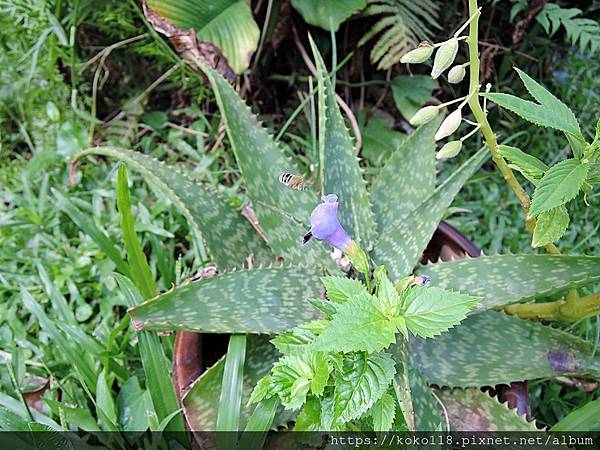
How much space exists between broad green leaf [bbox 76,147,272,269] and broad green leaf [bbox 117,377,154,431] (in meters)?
0.33

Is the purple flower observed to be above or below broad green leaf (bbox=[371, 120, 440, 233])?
above

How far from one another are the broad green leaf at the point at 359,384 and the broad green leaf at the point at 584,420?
0.41 metres

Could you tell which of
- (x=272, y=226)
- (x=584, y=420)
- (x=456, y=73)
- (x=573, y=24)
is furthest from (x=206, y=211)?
(x=573, y=24)

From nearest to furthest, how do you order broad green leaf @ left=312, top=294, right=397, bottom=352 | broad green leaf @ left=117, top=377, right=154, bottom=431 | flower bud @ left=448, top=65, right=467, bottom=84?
broad green leaf @ left=312, top=294, right=397, bottom=352 → flower bud @ left=448, top=65, right=467, bottom=84 → broad green leaf @ left=117, top=377, right=154, bottom=431

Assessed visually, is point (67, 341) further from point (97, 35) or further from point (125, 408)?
point (97, 35)

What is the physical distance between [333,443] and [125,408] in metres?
0.47

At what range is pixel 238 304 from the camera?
0.85 meters

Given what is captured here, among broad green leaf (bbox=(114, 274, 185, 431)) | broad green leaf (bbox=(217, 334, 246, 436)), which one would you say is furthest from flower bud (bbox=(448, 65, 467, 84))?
broad green leaf (bbox=(114, 274, 185, 431))

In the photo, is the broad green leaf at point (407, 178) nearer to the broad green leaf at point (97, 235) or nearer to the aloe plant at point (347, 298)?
the aloe plant at point (347, 298)

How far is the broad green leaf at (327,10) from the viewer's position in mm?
1359

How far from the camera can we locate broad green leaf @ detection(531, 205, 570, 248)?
0.72 meters

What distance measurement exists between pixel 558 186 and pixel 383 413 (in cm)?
31

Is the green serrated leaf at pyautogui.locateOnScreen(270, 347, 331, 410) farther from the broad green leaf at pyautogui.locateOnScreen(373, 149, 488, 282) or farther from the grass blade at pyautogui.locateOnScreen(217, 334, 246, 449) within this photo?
the broad green leaf at pyautogui.locateOnScreen(373, 149, 488, 282)

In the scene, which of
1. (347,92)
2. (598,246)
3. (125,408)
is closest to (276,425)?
(125,408)
